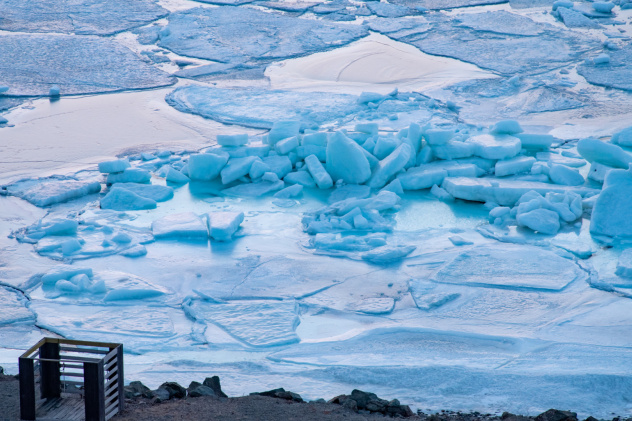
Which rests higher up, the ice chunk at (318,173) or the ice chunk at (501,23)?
the ice chunk at (501,23)

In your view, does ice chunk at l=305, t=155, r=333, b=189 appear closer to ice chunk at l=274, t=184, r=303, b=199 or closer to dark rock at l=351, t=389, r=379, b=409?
ice chunk at l=274, t=184, r=303, b=199

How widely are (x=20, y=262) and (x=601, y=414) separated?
11.0ft

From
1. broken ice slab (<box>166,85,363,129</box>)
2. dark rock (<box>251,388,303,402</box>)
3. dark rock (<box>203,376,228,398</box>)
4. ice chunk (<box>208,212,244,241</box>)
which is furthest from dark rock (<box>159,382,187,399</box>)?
broken ice slab (<box>166,85,363,129</box>)

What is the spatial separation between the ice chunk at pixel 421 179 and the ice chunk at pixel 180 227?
5.15 feet

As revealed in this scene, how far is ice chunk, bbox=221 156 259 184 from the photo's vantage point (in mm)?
5922

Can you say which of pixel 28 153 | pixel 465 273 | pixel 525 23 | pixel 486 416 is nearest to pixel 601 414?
pixel 486 416

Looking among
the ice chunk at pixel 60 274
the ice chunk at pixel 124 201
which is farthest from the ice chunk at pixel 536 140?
the ice chunk at pixel 60 274

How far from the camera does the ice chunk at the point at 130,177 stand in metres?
5.97

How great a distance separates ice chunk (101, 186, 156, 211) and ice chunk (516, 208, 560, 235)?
8.45 feet

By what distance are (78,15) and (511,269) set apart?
27.2 ft

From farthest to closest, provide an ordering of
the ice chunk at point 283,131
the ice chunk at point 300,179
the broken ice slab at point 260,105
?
the broken ice slab at point 260,105, the ice chunk at point 283,131, the ice chunk at point 300,179

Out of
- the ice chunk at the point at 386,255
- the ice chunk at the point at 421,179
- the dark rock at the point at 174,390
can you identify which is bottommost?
the ice chunk at the point at 386,255

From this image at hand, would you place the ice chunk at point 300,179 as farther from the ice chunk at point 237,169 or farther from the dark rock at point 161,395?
the dark rock at point 161,395

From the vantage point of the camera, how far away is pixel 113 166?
19.5 feet
